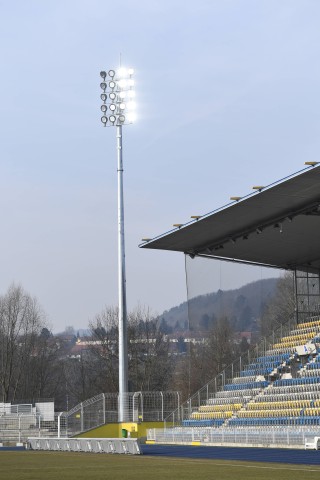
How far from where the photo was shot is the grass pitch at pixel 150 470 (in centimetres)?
1742

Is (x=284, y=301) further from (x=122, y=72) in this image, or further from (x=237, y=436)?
(x=237, y=436)

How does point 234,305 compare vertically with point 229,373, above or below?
above

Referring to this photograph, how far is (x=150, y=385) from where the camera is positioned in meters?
70.7

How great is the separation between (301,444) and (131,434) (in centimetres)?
1147

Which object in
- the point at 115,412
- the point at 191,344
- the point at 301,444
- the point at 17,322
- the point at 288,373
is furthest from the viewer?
the point at 17,322

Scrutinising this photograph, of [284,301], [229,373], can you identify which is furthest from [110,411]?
[284,301]

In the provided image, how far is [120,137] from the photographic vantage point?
42.8 meters

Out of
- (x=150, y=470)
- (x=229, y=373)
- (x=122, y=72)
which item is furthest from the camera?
(x=122, y=72)

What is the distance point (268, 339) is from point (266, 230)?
7718 mm

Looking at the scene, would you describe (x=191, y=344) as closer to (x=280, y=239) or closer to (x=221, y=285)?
(x=221, y=285)

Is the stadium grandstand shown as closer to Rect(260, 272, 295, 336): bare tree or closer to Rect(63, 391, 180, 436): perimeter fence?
Rect(63, 391, 180, 436): perimeter fence

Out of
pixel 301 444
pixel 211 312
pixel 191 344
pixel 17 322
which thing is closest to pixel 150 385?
pixel 17 322

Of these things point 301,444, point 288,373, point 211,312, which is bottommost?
point 301,444

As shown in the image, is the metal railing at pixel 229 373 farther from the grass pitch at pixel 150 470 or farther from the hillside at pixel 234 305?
the grass pitch at pixel 150 470
